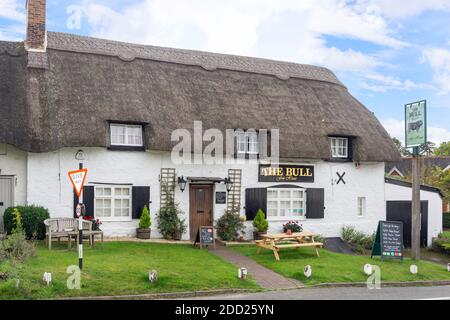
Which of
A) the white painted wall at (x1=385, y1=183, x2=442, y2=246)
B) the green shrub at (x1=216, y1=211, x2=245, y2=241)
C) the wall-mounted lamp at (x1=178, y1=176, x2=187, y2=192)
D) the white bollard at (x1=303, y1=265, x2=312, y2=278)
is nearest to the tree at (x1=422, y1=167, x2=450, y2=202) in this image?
the white painted wall at (x1=385, y1=183, x2=442, y2=246)

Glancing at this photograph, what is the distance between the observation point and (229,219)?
2000 centimetres

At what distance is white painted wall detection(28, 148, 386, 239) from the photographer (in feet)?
58.7

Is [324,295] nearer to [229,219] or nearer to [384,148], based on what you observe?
[229,219]

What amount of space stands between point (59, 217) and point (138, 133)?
13.5 ft

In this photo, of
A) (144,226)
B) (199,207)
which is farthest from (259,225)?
(144,226)

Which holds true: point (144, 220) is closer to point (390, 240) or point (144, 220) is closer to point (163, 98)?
point (163, 98)

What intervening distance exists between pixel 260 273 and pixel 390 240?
5769 millimetres

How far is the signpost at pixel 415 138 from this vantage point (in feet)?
59.7

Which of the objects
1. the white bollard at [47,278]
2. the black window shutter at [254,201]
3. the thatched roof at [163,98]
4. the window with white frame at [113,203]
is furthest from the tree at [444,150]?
the white bollard at [47,278]

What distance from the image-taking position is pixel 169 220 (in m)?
19.3

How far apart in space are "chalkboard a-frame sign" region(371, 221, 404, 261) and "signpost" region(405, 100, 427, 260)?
1071 millimetres

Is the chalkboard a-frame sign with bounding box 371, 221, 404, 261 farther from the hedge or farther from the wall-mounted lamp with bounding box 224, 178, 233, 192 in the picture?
the hedge
